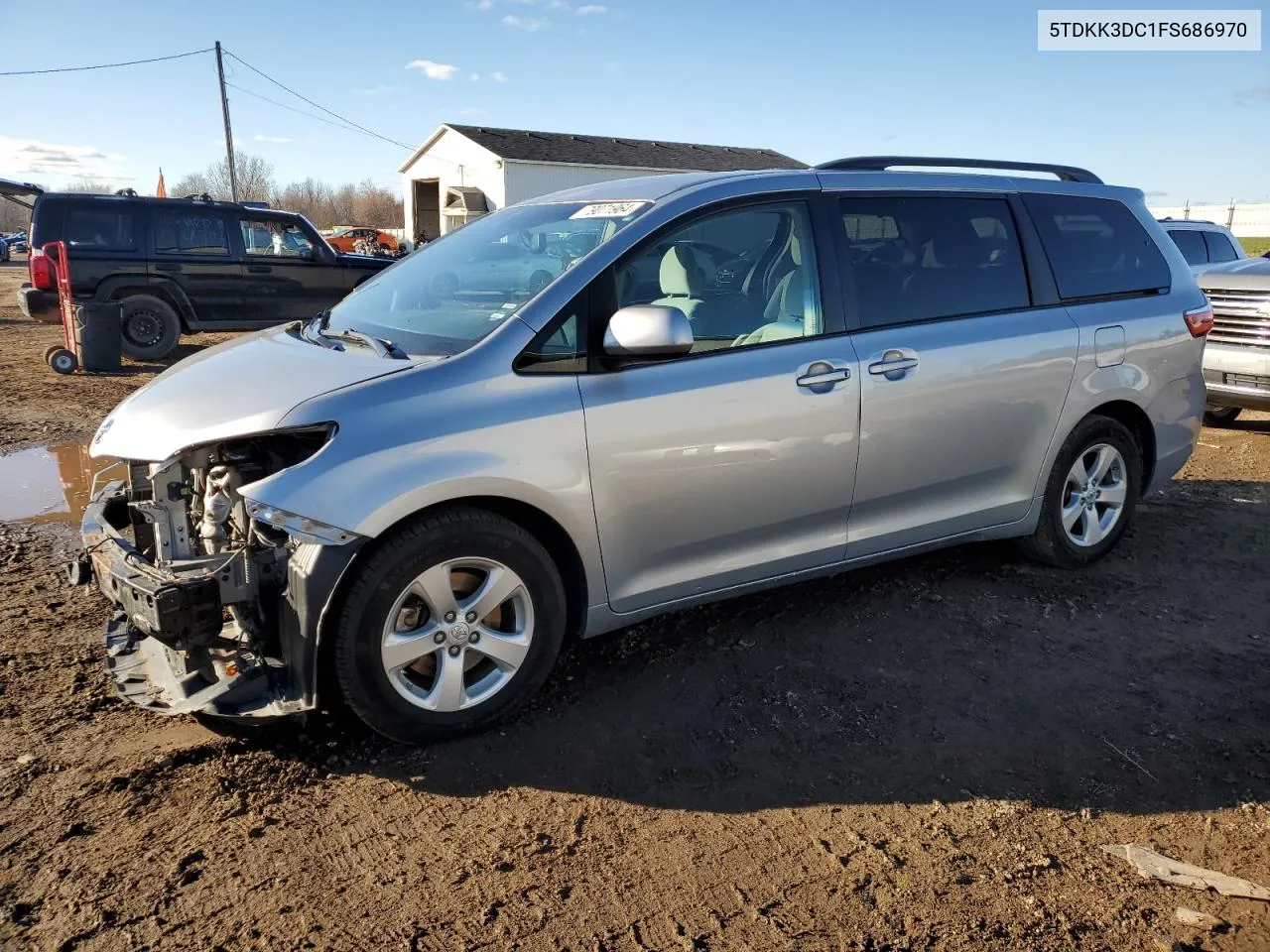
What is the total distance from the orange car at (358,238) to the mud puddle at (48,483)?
3235 centimetres

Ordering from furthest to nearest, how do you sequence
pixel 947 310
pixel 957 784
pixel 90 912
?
pixel 947 310 → pixel 957 784 → pixel 90 912

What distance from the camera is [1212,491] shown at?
21.6 feet

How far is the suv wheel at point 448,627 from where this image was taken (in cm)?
294

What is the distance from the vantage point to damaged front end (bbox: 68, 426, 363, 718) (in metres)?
2.83

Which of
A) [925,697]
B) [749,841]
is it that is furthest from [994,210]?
[749,841]

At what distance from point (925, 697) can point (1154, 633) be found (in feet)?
4.57

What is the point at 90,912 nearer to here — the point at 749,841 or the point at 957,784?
the point at 749,841

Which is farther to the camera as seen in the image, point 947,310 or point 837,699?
point 947,310

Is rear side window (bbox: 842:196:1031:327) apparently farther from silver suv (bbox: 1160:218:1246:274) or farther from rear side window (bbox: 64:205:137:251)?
rear side window (bbox: 64:205:137:251)

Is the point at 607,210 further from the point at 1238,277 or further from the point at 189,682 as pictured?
the point at 1238,277

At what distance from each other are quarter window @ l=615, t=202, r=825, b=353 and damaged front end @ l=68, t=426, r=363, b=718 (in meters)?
1.35

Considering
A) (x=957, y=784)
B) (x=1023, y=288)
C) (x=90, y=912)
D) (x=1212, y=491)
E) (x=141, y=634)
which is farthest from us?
(x=1212, y=491)

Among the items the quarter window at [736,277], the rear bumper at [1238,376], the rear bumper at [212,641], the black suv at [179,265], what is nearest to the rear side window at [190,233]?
the black suv at [179,265]

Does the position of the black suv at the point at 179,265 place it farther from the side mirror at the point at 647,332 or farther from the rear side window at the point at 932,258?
the side mirror at the point at 647,332
